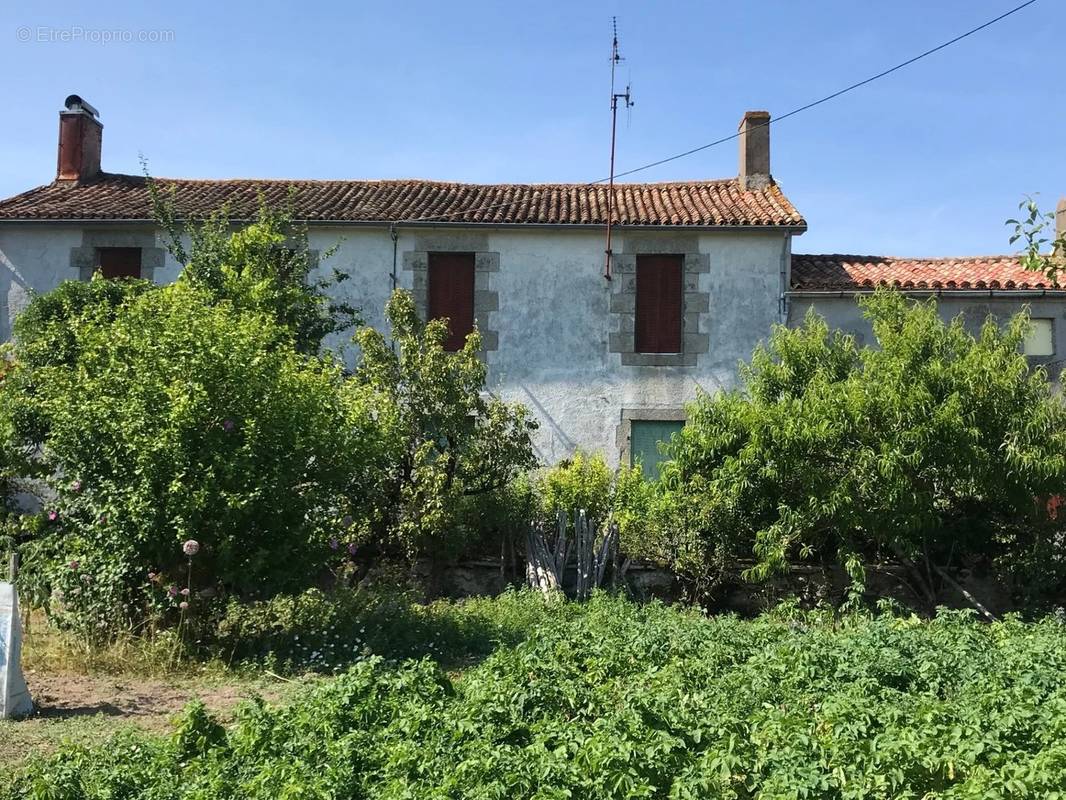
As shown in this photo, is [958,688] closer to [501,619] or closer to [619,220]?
[501,619]

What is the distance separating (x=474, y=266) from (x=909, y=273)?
646 centimetres

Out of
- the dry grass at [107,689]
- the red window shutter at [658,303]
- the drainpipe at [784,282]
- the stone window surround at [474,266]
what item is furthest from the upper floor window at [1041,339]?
the dry grass at [107,689]

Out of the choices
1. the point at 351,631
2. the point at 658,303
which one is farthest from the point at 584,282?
the point at 351,631

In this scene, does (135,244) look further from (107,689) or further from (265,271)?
(107,689)

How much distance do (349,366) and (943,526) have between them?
27.3 feet

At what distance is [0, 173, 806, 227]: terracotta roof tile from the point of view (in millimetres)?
14914

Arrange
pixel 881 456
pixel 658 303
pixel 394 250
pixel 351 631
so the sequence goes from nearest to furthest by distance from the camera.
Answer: pixel 351 631 → pixel 881 456 → pixel 658 303 → pixel 394 250

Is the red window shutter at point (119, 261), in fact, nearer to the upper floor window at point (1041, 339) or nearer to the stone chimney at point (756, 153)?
the stone chimney at point (756, 153)

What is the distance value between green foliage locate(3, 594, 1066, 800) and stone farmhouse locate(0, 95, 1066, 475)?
835 centimetres

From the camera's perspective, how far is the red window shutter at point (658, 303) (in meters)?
14.9

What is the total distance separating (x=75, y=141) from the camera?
1689cm

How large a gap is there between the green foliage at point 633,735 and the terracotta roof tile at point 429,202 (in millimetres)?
9459

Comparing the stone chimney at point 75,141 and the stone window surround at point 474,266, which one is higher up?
the stone chimney at point 75,141

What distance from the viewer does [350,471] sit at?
9188 mm
